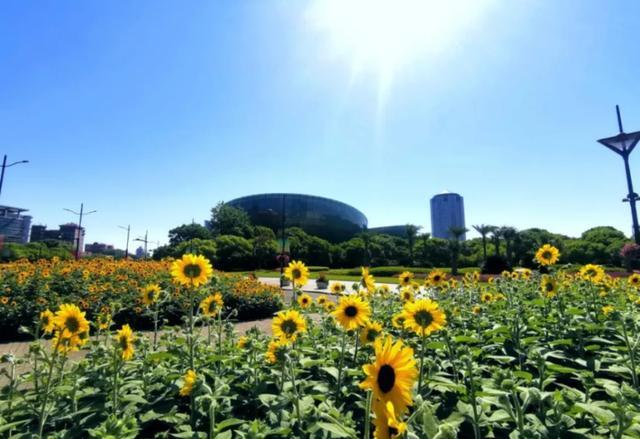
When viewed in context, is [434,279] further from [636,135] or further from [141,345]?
[636,135]

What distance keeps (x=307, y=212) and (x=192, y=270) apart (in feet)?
360

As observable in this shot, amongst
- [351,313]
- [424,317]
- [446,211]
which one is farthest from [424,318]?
[446,211]

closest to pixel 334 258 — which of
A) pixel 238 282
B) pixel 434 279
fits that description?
pixel 238 282

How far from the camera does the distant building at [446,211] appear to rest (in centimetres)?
17475

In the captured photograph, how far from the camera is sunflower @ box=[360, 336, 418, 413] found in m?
1.38

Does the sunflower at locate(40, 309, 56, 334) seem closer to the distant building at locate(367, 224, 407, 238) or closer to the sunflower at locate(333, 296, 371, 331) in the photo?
the sunflower at locate(333, 296, 371, 331)

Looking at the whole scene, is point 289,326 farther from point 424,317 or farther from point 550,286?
point 550,286

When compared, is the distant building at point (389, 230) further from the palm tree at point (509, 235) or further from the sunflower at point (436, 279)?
the sunflower at point (436, 279)

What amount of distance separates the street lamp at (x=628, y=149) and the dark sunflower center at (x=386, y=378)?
1648 cm

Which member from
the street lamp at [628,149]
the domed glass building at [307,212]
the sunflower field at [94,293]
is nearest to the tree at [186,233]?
the domed glass building at [307,212]

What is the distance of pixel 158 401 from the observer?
270 cm

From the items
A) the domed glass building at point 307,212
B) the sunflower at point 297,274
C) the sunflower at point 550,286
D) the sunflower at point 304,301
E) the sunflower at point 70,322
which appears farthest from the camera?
the domed glass building at point 307,212

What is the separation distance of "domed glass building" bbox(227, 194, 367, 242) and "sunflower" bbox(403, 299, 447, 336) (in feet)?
339

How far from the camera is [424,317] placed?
102 inches
